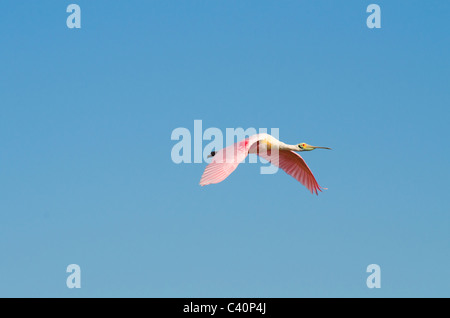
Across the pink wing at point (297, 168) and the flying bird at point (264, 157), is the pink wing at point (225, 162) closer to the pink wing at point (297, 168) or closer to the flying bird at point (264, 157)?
the flying bird at point (264, 157)

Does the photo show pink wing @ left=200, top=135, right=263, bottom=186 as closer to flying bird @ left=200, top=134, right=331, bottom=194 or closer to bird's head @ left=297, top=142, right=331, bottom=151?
flying bird @ left=200, top=134, right=331, bottom=194

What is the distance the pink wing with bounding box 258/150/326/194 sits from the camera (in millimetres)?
15664

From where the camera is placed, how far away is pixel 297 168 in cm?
1584

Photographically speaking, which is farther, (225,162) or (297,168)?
(297,168)

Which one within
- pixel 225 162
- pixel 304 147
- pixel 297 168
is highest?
pixel 304 147

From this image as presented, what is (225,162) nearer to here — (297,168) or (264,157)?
(264,157)

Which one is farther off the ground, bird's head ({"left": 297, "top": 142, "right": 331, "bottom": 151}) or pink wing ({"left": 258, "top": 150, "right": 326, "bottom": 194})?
bird's head ({"left": 297, "top": 142, "right": 331, "bottom": 151})

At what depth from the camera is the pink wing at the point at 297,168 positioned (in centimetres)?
1566

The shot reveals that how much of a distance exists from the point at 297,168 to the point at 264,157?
1129mm

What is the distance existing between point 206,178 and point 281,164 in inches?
186

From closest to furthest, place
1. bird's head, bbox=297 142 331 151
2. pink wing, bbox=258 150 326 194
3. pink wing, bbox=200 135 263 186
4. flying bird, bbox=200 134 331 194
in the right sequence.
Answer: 1. pink wing, bbox=200 135 263 186
2. flying bird, bbox=200 134 331 194
3. bird's head, bbox=297 142 331 151
4. pink wing, bbox=258 150 326 194

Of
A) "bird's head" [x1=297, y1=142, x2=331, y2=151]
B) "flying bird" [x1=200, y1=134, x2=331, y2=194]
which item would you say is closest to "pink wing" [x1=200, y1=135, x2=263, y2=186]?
"flying bird" [x1=200, y1=134, x2=331, y2=194]

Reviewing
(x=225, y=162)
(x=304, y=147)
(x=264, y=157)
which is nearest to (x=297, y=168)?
(x=304, y=147)
